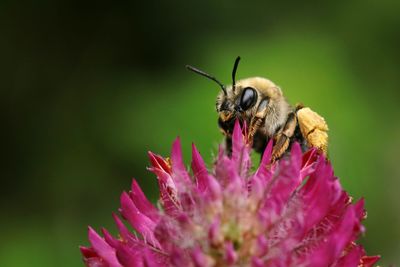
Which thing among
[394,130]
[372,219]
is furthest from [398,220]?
[394,130]

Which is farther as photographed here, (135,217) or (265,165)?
(265,165)

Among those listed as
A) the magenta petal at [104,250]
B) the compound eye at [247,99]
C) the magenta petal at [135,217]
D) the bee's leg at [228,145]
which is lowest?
the magenta petal at [104,250]

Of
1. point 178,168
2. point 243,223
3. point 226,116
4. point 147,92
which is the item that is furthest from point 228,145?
point 147,92

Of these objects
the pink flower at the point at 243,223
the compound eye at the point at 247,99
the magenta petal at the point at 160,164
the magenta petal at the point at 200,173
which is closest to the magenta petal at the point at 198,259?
the pink flower at the point at 243,223

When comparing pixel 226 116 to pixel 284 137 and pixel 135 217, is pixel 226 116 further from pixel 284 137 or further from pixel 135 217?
pixel 135 217

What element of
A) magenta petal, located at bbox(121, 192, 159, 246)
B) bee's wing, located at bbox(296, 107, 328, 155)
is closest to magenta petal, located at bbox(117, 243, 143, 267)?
magenta petal, located at bbox(121, 192, 159, 246)

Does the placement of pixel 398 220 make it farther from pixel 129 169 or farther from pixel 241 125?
pixel 241 125

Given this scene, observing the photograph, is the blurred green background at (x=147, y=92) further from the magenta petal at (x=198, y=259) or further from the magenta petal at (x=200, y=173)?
the magenta petal at (x=198, y=259)
